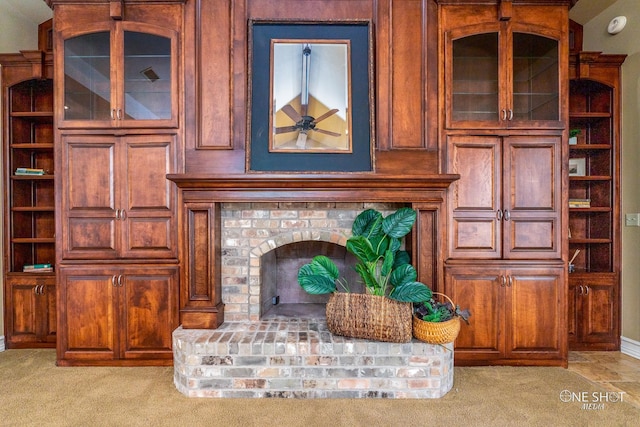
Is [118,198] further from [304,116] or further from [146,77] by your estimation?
[304,116]

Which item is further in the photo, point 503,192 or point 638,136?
point 638,136

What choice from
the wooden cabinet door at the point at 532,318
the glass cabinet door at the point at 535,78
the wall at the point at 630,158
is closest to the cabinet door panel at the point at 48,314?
the wooden cabinet door at the point at 532,318

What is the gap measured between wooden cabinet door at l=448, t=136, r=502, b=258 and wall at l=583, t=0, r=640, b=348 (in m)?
1.31

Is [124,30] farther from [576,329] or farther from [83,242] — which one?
[576,329]

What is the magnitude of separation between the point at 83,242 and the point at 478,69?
130 inches

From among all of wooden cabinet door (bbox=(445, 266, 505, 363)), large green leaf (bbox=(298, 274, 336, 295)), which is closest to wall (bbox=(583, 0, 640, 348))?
wooden cabinet door (bbox=(445, 266, 505, 363))

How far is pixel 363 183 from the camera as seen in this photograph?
92.1 inches

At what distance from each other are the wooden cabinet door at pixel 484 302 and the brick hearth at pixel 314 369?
521 mm

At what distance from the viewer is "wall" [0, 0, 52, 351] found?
9.38 ft

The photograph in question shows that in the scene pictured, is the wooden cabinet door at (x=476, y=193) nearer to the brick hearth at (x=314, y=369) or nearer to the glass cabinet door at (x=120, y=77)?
the brick hearth at (x=314, y=369)

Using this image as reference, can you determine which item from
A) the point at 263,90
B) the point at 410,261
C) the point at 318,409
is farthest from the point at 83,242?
the point at 410,261

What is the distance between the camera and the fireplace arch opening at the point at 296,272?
9.27 feet

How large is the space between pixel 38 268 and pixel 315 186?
8.49ft

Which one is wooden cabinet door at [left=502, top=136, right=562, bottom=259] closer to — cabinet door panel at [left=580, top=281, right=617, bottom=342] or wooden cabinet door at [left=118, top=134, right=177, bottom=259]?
cabinet door panel at [left=580, top=281, right=617, bottom=342]
